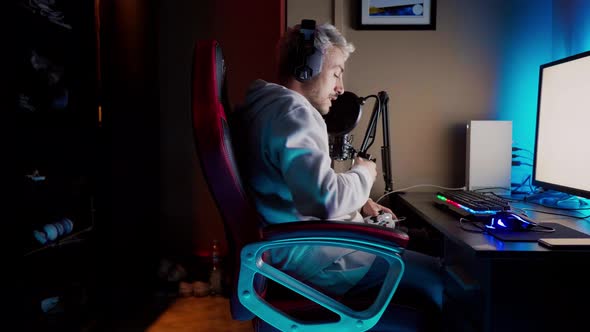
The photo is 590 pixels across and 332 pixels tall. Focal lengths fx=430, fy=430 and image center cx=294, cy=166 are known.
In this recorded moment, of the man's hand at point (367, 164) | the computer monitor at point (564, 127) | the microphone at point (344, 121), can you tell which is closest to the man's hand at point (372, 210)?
the microphone at point (344, 121)

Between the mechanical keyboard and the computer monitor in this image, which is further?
the computer monitor

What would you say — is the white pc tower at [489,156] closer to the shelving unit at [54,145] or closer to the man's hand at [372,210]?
the man's hand at [372,210]

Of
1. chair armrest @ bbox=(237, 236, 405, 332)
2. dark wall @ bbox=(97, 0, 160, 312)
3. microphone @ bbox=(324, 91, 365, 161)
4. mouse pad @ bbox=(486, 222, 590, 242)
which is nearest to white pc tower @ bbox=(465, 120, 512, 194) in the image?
microphone @ bbox=(324, 91, 365, 161)

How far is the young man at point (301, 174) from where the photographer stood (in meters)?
0.93

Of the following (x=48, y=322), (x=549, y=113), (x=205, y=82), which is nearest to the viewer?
(x=205, y=82)

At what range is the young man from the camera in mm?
929

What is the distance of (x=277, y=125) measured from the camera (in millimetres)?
966

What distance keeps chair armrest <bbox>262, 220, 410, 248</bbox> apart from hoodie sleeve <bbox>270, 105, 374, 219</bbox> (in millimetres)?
89

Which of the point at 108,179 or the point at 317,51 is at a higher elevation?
the point at 317,51

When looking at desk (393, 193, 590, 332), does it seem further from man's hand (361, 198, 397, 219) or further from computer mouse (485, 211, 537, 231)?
man's hand (361, 198, 397, 219)

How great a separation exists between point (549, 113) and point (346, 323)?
1.22 meters

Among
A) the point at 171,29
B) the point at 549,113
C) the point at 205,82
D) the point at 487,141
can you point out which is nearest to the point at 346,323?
the point at 205,82

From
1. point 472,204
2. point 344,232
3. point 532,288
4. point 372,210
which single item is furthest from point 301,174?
point 372,210

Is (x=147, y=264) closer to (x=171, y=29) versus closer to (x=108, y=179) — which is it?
(x=108, y=179)
